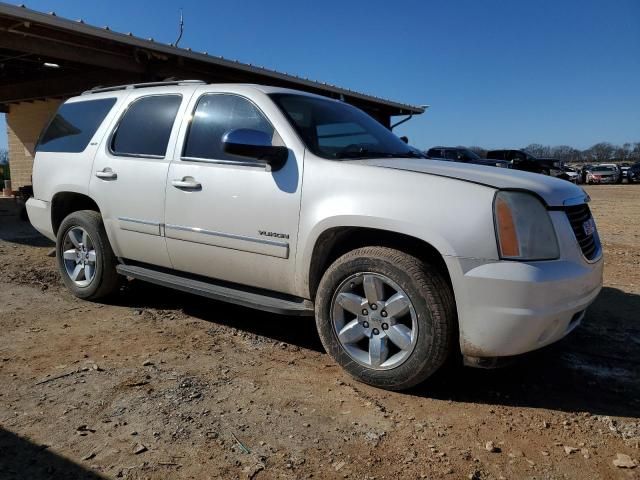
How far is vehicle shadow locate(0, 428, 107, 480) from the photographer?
2246 millimetres

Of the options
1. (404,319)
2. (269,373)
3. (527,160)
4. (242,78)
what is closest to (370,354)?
(404,319)

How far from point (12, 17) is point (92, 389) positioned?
7524 mm

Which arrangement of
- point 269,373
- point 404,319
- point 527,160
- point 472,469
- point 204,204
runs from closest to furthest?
point 472,469 < point 404,319 < point 269,373 < point 204,204 < point 527,160

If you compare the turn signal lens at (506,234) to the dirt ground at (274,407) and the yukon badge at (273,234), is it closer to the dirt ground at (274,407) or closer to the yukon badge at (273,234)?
the dirt ground at (274,407)

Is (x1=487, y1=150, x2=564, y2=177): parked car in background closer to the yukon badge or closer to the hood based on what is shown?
the hood

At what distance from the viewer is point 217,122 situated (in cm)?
394

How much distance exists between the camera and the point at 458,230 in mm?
2771

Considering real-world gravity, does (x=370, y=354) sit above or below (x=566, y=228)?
below

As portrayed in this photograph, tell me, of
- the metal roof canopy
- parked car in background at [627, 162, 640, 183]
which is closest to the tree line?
parked car in background at [627, 162, 640, 183]

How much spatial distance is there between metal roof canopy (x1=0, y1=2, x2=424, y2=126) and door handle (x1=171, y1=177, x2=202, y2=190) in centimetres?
621

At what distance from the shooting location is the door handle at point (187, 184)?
383 cm

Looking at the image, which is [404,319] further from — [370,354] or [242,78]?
[242,78]

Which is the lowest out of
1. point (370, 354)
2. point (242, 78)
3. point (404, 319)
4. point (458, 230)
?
point (370, 354)

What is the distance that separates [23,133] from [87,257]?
14.5 metres
